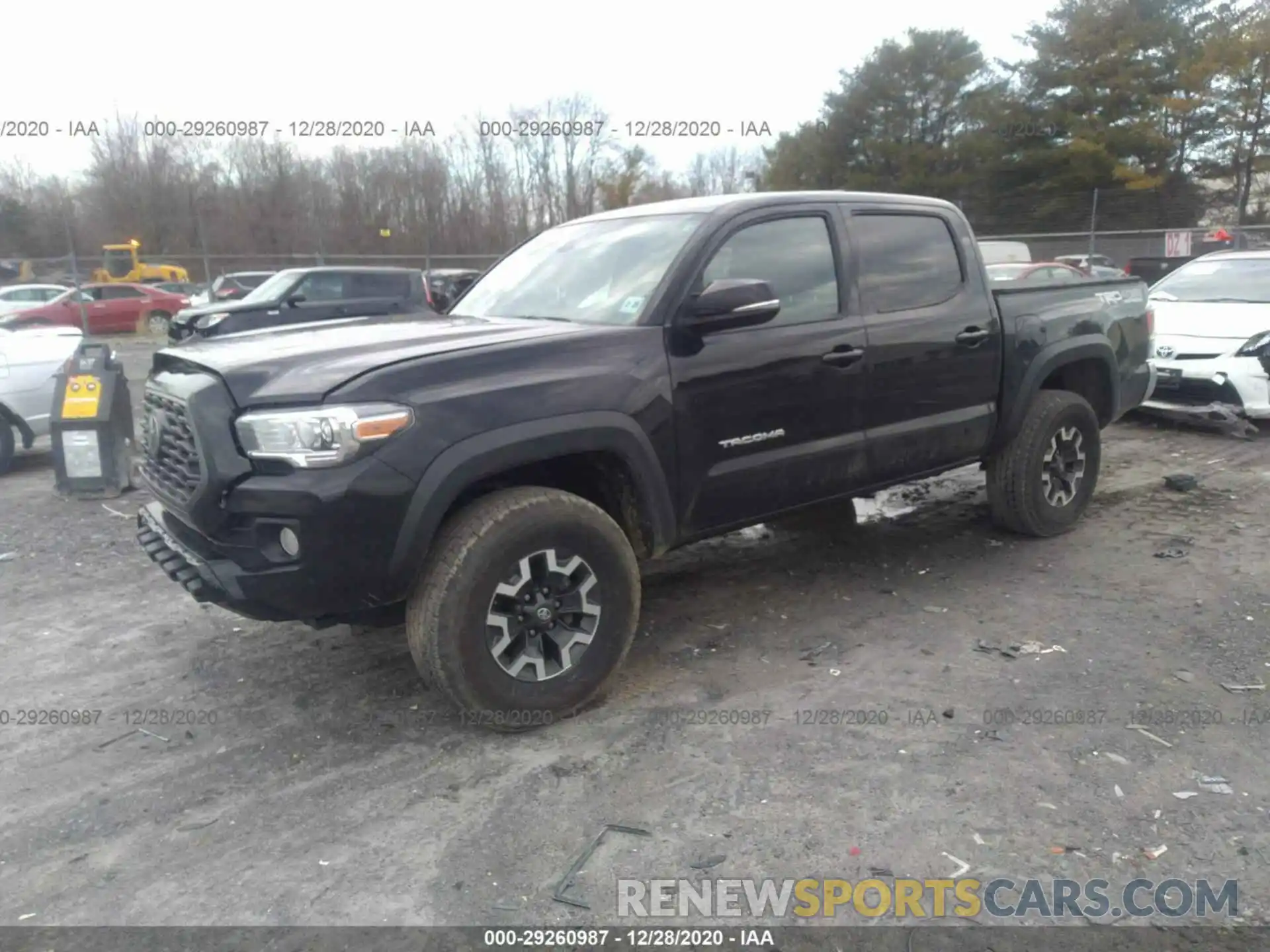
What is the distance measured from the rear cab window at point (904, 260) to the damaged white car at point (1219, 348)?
154 inches

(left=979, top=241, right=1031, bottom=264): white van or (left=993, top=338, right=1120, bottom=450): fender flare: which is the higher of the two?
(left=979, top=241, right=1031, bottom=264): white van

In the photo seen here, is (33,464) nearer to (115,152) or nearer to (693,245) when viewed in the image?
(693,245)

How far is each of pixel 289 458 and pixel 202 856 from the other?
4.02 ft

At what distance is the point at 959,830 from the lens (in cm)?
286

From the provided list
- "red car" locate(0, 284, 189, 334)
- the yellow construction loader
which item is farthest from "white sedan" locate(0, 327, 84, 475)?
the yellow construction loader

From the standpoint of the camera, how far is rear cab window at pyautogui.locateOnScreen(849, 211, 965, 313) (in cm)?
455

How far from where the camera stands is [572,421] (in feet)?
11.3

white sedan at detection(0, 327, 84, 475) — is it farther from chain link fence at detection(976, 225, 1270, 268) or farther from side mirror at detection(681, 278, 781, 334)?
chain link fence at detection(976, 225, 1270, 268)

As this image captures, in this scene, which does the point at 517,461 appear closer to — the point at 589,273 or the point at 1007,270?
the point at 589,273

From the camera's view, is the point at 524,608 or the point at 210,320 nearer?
the point at 524,608

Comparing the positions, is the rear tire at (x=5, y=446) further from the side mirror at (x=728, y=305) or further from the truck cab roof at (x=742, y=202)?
the side mirror at (x=728, y=305)

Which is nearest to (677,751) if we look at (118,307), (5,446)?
(5,446)

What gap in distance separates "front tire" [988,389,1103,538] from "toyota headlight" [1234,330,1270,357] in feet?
11.4

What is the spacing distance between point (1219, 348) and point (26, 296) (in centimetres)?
2385
